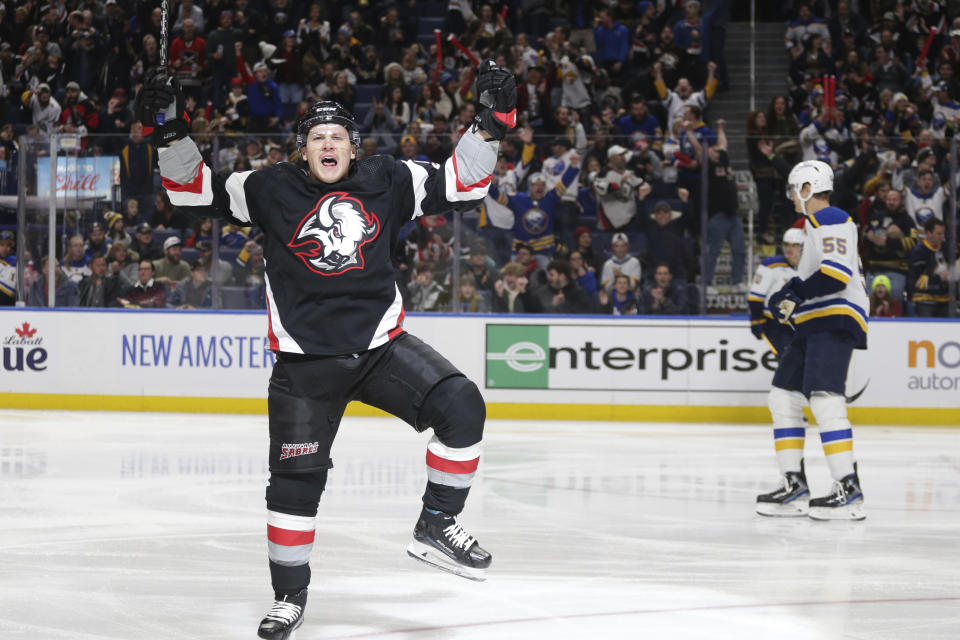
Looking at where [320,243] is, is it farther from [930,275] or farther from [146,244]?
[930,275]

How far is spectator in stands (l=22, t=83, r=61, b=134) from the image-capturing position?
12961mm

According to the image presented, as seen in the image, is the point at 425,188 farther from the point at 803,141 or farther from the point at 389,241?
the point at 803,141

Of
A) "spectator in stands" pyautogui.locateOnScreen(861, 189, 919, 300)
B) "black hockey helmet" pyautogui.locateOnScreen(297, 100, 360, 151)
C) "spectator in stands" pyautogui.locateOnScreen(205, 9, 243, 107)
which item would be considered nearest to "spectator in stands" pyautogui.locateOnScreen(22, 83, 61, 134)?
"spectator in stands" pyautogui.locateOnScreen(205, 9, 243, 107)

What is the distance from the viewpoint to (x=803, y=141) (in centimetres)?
985

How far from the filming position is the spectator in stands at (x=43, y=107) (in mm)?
12961

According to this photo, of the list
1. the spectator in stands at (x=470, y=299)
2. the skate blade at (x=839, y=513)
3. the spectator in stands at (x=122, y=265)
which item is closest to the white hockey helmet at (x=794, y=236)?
the skate blade at (x=839, y=513)

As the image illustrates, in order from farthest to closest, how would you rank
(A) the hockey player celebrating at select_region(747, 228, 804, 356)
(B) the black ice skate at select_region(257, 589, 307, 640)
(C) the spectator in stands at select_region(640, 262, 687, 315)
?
1. (C) the spectator in stands at select_region(640, 262, 687, 315)
2. (A) the hockey player celebrating at select_region(747, 228, 804, 356)
3. (B) the black ice skate at select_region(257, 589, 307, 640)

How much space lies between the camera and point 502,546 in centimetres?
493

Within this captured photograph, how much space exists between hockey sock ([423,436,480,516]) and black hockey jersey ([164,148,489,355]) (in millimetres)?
368

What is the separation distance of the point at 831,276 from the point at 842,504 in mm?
1025

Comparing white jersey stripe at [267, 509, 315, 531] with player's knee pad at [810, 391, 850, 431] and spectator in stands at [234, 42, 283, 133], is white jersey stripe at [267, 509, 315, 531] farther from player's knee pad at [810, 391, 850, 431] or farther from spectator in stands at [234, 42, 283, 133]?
spectator in stands at [234, 42, 283, 133]

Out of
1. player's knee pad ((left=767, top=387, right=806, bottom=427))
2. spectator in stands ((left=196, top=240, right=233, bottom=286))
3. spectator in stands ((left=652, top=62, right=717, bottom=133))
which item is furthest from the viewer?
spectator in stands ((left=652, top=62, right=717, bottom=133))

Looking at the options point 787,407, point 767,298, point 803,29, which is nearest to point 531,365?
point 767,298

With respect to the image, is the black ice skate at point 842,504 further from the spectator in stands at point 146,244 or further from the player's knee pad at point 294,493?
the spectator in stands at point 146,244
